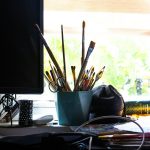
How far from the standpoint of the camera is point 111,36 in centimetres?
144

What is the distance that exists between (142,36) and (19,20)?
666 mm

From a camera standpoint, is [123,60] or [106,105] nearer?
[106,105]

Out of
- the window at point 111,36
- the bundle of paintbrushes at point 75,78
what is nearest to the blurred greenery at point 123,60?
the window at point 111,36

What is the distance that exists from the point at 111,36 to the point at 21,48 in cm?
57

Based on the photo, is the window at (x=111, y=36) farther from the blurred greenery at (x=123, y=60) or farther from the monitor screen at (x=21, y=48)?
the monitor screen at (x=21, y=48)

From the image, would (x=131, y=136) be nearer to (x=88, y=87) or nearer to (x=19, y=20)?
(x=88, y=87)

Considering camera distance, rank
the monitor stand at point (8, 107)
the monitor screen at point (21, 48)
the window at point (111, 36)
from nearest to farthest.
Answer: the monitor screen at point (21, 48), the monitor stand at point (8, 107), the window at point (111, 36)

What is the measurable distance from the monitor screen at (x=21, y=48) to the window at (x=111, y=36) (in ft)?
1.17

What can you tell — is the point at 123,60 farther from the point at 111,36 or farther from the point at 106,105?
the point at 106,105

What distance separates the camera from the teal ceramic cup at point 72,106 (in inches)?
40.4

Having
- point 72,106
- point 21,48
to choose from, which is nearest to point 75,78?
point 72,106

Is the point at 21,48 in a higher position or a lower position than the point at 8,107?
higher

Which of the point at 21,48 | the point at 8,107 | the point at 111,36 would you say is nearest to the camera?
the point at 21,48

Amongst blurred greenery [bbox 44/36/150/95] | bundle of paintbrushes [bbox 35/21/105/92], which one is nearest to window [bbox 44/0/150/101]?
blurred greenery [bbox 44/36/150/95]
